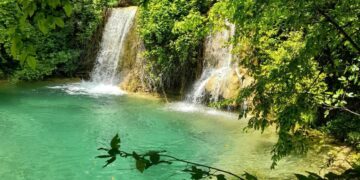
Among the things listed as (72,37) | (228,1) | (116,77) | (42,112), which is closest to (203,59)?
(116,77)

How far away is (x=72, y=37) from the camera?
13.8 meters

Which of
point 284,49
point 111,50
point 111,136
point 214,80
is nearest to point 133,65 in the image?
point 111,50

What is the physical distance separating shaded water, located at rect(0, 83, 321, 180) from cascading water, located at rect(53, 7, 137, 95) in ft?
6.31

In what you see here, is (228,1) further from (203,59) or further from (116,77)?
(116,77)

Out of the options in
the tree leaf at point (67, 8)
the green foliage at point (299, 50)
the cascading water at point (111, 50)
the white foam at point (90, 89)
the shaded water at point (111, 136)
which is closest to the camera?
the tree leaf at point (67, 8)

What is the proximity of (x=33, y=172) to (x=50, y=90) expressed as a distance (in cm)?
600

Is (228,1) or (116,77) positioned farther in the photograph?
(116,77)

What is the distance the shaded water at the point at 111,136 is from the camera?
585cm

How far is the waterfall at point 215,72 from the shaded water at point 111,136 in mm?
696

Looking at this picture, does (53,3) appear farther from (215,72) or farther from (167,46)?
(167,46)

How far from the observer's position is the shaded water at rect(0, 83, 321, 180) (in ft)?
19.2

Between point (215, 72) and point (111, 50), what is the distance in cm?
402

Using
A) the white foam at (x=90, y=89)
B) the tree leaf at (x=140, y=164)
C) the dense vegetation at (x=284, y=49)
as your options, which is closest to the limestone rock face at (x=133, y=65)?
the white foam at (x=90, y=89)

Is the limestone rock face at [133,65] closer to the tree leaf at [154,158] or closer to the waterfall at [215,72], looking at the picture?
the waterfall at [215,72]
